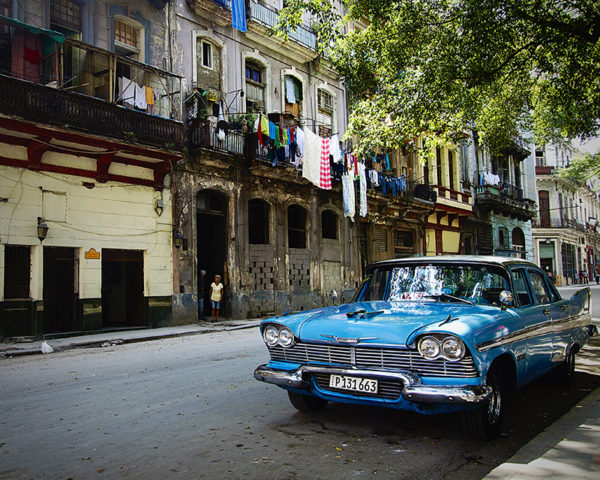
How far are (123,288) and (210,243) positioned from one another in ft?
12.6

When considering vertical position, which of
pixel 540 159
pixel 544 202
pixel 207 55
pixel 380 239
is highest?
pixel 540 159

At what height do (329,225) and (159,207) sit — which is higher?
(329,225)

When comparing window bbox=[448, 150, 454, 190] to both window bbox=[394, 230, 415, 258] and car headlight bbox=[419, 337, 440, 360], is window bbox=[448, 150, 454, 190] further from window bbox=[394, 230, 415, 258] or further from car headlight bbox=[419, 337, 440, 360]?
car headlight bbox=[419, 337, 440, 360]

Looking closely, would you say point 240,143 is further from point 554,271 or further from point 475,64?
point 554,271

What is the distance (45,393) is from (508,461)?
536 centimetres

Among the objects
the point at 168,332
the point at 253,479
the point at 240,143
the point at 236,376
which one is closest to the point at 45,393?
the point at 236,376

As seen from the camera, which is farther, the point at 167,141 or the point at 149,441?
the point at 167,141

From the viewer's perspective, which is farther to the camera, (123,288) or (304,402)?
(123,288)

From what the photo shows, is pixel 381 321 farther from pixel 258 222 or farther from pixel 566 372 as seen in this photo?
pixel 258 222

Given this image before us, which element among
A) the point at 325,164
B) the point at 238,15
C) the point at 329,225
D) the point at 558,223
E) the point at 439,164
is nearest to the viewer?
the point at 238,15

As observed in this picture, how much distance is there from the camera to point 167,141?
15.5 m

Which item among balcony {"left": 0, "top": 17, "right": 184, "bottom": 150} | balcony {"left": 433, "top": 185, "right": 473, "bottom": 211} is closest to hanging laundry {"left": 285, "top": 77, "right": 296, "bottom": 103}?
balcony {"left": 0, "top": 17, "right": 184, "bottom": 150}

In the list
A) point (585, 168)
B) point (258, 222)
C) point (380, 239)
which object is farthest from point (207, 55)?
point (585, 168)

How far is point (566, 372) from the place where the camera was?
5977 mm
